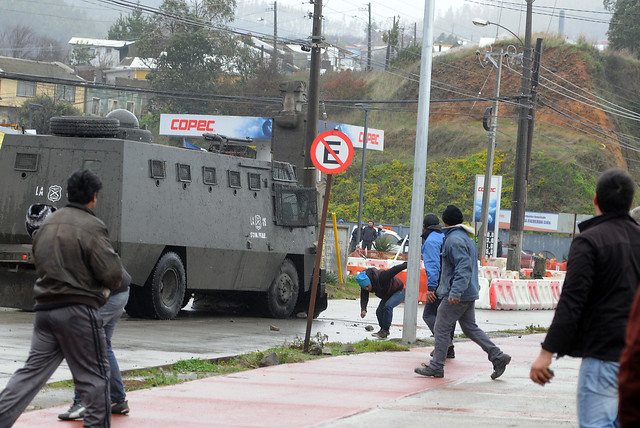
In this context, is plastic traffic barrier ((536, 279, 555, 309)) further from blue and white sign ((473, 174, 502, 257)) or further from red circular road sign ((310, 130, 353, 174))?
red circular road sign ((310, 130, 353, 174))

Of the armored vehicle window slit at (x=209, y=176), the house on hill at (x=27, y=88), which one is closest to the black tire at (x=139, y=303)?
the armored vehicle window slit at (x=209, y=176)

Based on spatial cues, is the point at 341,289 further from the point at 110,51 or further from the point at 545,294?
the point at 110,51

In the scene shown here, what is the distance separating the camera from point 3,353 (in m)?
11.0

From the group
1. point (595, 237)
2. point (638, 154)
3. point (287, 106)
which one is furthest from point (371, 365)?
point (638, 154)

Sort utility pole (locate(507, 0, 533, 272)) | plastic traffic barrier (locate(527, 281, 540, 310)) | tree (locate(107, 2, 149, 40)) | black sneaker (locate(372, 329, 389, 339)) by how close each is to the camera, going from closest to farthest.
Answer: black sneaker (locate(372, 329, 389, 339))
plastic traffic barrier (locate(527, 281, 540, 310))
utility pole (locate(507, 0, 533, 272))
tree (locate(107, 2, 149, 40))

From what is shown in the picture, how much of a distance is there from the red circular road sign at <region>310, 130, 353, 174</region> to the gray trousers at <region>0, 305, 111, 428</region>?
7353 millimetres

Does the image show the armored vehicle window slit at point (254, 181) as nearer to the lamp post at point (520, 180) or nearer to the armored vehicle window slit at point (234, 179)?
the armored vehicle window slit at point (234, 179)

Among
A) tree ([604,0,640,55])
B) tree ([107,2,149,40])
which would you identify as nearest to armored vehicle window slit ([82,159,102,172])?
tree ([604,0,640,55])

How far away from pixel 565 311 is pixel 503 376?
20.2 ft

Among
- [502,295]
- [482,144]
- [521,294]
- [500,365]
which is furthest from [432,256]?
[482,144]

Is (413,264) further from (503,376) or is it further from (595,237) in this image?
(595,237)

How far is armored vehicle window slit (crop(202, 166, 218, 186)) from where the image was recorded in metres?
17.3

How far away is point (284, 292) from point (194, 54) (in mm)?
55163

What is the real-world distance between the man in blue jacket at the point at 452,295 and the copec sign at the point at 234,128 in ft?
119
